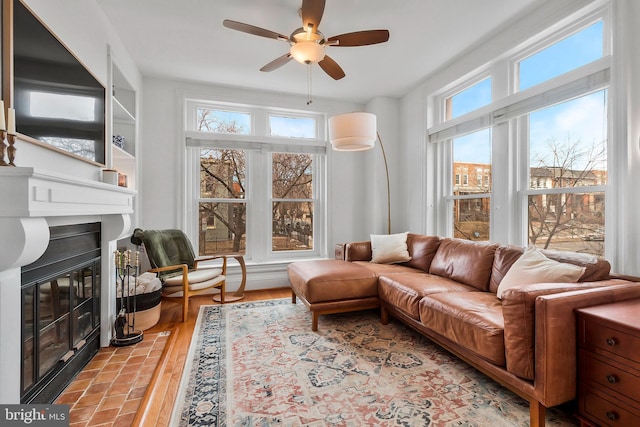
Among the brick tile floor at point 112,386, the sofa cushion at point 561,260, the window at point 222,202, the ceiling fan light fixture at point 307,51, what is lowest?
the brick tile floor at point 112,386

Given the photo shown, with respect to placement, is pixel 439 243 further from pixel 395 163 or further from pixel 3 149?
pixel 3 149

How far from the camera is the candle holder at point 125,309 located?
2471 millimetres

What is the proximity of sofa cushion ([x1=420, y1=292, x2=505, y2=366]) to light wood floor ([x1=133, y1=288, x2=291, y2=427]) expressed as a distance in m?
1.70

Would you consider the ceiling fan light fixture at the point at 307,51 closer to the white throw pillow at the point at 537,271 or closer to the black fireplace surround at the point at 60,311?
the black fireplace surround at the point at 60,311

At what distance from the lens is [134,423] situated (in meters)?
1.54

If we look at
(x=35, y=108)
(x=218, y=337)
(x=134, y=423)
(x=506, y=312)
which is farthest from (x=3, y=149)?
(x=506, y=312)

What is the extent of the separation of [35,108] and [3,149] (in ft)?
1.33

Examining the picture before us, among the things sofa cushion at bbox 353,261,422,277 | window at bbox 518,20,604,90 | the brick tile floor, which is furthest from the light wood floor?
window at bbox 518,20,604,90

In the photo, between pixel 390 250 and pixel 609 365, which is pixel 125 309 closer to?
pixel 390 250

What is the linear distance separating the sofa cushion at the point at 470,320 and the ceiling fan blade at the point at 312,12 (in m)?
2.10

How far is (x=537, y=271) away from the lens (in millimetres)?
2002

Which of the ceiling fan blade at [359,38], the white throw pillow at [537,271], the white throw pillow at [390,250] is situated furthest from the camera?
the white throw pillow at [390,250]

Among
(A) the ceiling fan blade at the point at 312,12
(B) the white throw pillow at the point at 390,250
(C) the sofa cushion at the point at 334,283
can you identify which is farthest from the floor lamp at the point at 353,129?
(B) the white throw pillow at the point at 390,250

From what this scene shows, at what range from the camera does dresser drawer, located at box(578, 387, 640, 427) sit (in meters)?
1.28
